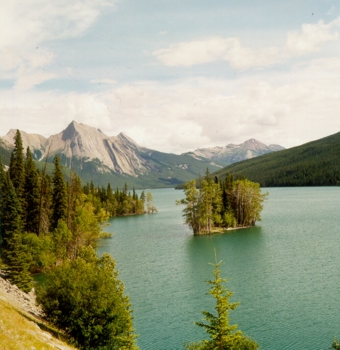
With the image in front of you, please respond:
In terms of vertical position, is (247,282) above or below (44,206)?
below

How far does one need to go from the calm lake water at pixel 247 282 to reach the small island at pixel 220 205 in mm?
7231

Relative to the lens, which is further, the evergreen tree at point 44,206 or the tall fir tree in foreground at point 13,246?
the evergreen tree at point 44,206

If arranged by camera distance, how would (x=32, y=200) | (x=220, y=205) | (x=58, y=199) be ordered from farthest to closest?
(x=220, y=205) < (x=58, y=199) < (x=32, y=200)

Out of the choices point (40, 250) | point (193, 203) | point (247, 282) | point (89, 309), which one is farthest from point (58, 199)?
point (89, 309)

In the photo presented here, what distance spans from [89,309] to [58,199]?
5249 centimetres

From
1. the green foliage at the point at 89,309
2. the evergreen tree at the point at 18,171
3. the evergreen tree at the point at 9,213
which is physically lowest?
the green foliage at the point at 89,309

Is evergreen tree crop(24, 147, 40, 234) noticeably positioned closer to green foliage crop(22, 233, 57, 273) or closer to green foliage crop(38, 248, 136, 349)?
green foliage crop(22, 233, 57, 273)

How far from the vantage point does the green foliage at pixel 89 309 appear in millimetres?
37125

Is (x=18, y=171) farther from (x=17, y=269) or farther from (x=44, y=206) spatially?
(x=17, y=269)

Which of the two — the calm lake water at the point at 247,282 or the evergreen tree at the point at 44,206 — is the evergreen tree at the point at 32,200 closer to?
the evergreen tree at the point at 44,206

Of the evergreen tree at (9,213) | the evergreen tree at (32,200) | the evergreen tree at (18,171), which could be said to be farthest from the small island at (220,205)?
the evergreen tree at (9,213)

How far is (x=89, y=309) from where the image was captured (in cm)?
3806

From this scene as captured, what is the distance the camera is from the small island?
395 ft

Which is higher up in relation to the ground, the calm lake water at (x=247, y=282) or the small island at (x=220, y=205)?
the small island at (x=220, y=205)
